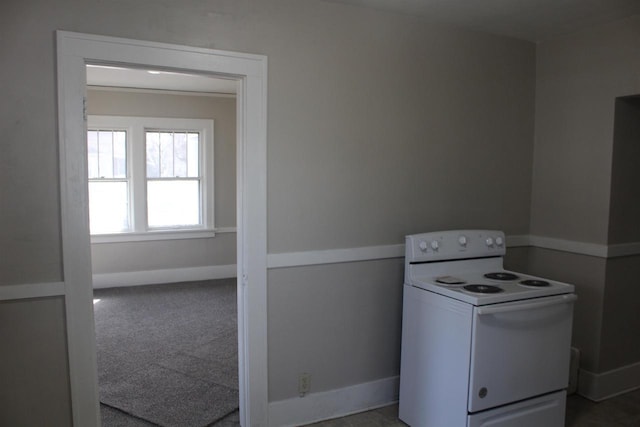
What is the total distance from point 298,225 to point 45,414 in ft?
5.04

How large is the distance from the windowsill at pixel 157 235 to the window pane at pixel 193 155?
786mm

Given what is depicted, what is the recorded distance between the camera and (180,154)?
610cm

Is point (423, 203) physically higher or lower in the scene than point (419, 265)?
higher

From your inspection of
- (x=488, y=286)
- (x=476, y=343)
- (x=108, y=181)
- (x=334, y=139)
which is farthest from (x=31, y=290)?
(x=108, y=181)

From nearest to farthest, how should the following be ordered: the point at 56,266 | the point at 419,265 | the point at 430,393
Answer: the point at 56,266 → the point at 430,393 → the point at 419,265

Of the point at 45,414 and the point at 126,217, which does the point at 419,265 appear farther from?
the point at 126,217

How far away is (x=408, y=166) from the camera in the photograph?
116 inches

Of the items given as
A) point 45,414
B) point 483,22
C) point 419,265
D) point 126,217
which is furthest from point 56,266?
point 126,217

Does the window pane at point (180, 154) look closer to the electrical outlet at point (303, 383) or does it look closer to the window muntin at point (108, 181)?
the window muntin at point (108, 181)

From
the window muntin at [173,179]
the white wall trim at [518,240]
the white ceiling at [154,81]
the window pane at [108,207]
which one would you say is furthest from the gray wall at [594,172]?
the window pane at [108,207]

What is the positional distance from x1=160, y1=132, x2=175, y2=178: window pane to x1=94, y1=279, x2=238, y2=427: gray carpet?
5.00 ft

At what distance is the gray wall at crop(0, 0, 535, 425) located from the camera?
2.02m

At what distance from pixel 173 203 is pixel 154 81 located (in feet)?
5.37

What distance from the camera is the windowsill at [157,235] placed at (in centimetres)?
565
